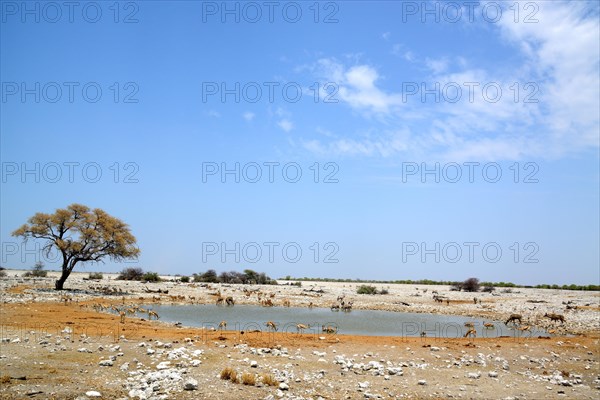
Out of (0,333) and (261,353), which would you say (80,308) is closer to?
(0,333)

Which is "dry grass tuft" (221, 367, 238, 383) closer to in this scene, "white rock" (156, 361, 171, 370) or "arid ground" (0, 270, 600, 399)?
"arid ground" (0, 270, 600, 399)

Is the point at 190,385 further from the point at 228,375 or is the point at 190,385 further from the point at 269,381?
the point at 269,381

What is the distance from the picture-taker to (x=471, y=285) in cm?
6844

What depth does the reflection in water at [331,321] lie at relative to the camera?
78.6 feet

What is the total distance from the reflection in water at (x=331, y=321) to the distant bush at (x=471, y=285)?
37063mm

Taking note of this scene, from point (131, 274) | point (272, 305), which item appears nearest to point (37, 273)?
point (131, 274)

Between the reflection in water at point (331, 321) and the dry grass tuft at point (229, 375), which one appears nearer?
the dry grass tuft at point (229, 375)

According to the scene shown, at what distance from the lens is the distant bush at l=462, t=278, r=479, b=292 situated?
68125 millimetres

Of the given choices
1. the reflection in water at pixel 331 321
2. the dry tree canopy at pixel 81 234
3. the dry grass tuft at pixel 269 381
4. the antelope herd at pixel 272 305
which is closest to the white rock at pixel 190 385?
the dry grass tuft at pixel 269 381

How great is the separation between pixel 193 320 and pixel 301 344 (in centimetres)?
1082

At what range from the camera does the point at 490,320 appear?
32.3 metres

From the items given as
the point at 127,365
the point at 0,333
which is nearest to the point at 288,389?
the point at 127,365

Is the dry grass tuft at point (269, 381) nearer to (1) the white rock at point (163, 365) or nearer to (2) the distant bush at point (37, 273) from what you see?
(1) the white rock at point (163, 365)

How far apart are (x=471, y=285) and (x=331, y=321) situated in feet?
154
